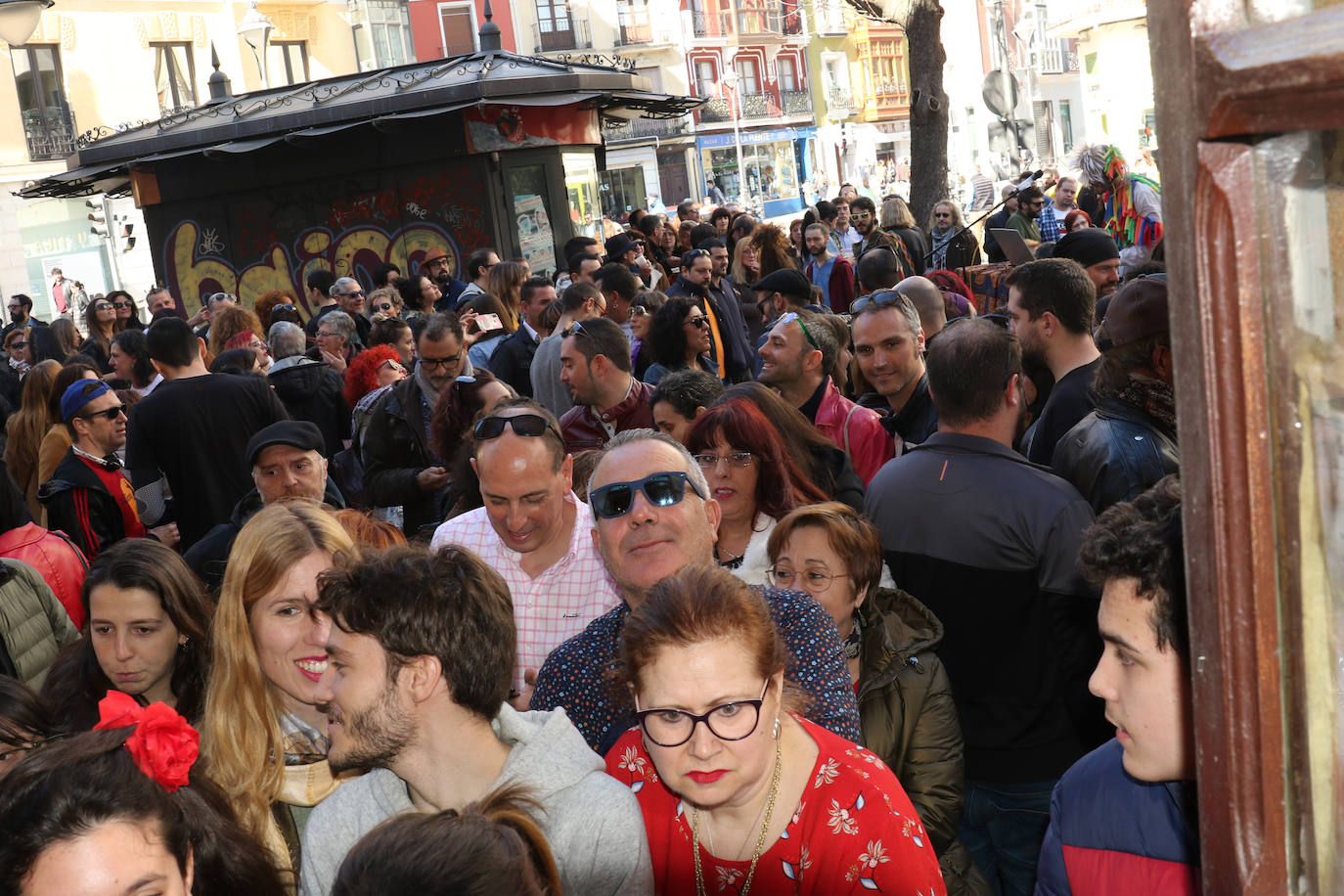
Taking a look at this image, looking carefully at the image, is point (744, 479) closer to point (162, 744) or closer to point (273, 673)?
point (273, 673)

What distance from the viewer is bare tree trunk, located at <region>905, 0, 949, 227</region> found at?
15.0 metres

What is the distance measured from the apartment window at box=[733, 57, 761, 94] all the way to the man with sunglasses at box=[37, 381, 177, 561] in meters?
53.8

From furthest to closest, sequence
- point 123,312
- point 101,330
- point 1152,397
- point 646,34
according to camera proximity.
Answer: point 646,34, point 123,312, point 101,330, point 1152,397

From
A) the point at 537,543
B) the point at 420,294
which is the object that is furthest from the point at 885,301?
the point at 420,294

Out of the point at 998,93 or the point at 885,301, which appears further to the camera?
the point at 998,93

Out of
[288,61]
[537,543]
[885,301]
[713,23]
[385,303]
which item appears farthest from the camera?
[713,23]

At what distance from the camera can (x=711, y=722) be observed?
211 cm

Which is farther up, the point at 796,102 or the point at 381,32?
the point at 381,32

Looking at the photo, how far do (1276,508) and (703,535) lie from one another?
2470 millimetres

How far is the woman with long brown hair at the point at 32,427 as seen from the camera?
7.00 metres

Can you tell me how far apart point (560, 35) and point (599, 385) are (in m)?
47.0

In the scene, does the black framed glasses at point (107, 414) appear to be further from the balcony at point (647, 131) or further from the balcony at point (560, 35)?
the balcony at point (560, 35)

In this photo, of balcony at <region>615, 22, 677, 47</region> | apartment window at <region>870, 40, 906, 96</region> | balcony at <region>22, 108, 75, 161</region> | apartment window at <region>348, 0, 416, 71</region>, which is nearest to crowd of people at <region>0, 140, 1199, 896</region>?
balcony at <region>22, 108, 75, 161</region>

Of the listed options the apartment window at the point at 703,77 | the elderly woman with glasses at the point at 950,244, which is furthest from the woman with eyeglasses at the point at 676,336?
the apartment window at the point at 703,77
